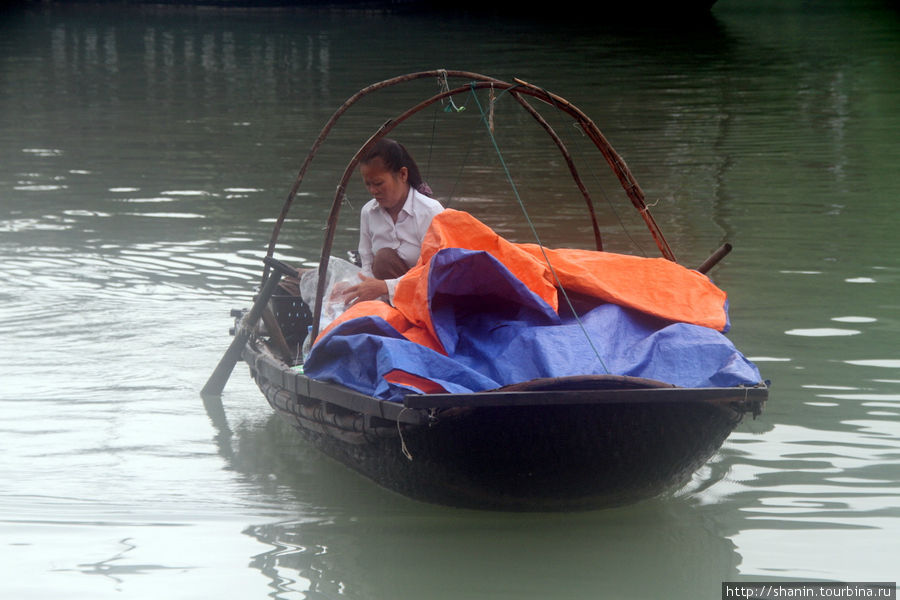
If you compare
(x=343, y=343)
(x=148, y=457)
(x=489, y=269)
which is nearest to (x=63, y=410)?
(x=148, y=457)

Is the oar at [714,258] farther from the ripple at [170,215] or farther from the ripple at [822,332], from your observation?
the ripple at [170,215]

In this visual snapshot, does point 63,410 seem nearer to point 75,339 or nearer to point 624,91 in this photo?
point 75,339

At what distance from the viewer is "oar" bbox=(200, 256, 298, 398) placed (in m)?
4.84

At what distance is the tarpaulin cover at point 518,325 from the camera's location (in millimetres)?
3551

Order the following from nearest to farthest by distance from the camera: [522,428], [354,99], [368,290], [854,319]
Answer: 1. [522,428]
2. [368,290]
3. [354,99]
4. [854,319]

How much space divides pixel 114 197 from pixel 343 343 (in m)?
6.41

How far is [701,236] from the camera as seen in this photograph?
7961 mm

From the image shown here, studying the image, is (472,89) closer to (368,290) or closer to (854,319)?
(368,290)

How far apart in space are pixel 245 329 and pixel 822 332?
271 centimetres

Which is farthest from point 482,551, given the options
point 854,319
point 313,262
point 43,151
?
point 43,151

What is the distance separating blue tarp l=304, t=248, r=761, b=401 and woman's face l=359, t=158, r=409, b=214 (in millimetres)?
892

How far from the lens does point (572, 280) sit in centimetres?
402

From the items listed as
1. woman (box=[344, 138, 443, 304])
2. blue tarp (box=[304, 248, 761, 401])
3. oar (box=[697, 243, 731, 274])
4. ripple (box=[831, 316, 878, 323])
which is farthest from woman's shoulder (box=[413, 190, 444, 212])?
ripple (box=[831, 316, 878, 323])

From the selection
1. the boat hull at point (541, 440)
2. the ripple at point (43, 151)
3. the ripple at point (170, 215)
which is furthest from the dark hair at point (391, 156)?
the ripple at point (43, 151)
